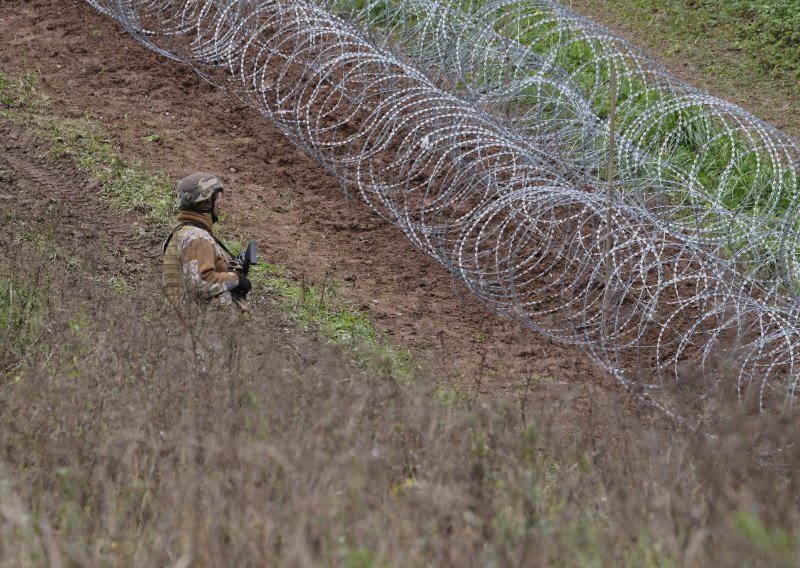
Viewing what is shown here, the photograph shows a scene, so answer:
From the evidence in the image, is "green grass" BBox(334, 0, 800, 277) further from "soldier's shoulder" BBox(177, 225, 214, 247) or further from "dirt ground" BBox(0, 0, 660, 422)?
"soldier's shoulder" BBox(177, 225, 214, 247)

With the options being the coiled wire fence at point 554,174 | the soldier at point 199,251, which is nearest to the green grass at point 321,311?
the coiled wire fence at point 554,174

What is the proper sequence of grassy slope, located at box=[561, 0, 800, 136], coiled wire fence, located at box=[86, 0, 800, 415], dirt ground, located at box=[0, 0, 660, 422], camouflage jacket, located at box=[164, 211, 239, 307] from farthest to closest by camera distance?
grassy slope, located at box=[561, 0, 800, 136], dirt ground, located at box=[0, 0, 660, 422], coiled wire fence, located at box=[86, 0, 800, 415], camouflage jacket, located at box=[164, 211, 239, 307]

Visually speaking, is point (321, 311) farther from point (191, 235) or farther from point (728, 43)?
point (728, 43)

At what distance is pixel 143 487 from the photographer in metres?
4.51

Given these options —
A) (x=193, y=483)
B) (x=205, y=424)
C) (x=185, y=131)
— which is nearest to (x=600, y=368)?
(x=205, y=424)

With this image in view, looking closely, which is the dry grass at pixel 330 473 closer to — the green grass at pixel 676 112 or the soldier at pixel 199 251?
the soldier at pixel 199 251

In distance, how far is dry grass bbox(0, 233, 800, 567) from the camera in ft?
12.5

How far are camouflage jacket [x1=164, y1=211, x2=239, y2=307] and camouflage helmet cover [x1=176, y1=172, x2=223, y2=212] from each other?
68 millimetres

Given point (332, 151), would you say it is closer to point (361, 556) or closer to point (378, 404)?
point (378, 404)

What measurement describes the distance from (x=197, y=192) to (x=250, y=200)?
11.0ft

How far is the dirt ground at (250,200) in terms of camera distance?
8.02 metres

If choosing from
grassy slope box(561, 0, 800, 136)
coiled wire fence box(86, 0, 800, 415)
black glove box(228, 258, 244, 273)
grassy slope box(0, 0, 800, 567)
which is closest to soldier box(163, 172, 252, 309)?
black glove box(228, 258, 244, 273)

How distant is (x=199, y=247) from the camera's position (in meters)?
6.61

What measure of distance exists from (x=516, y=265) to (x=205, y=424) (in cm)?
479
